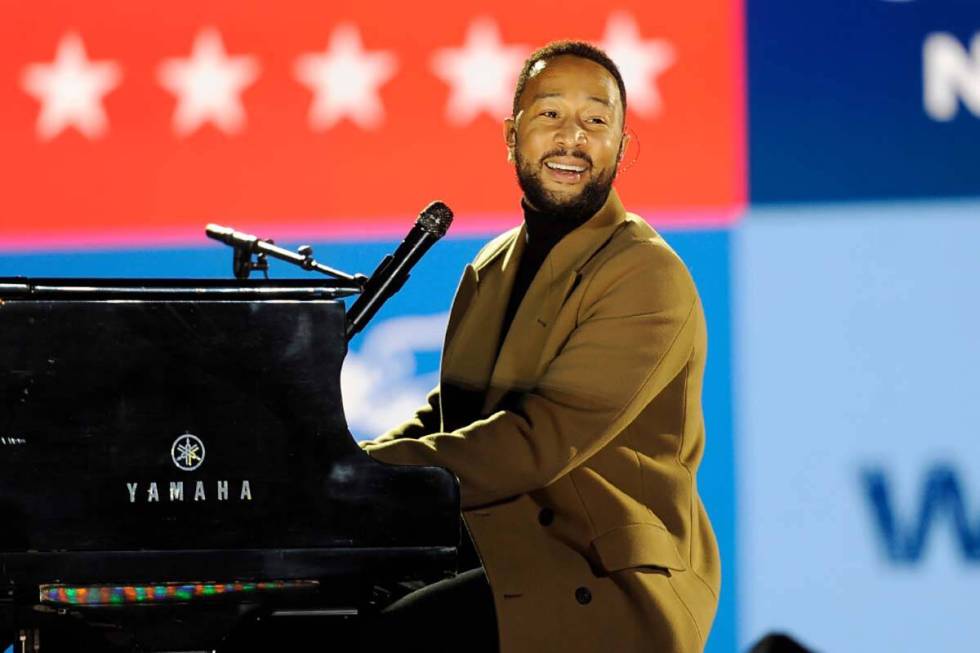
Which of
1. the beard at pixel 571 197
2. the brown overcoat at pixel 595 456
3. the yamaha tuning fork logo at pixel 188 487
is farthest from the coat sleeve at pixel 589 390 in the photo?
the yamaha tuning fork logo at pixel 188 487

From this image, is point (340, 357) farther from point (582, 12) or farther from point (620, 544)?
point (582, 12)

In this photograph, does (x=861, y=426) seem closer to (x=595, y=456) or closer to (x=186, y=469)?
(x=595, y=456)

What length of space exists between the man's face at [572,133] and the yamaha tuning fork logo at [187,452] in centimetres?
86

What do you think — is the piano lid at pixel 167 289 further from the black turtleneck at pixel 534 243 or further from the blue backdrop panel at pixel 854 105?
the blue backdrop panel at pixel 854 105

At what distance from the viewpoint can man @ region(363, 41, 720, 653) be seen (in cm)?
244

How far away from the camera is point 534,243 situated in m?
2.78

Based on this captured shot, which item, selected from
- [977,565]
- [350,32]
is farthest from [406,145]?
[977,565]

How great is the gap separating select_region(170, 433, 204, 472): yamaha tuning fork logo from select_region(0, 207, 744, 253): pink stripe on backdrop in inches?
79.9

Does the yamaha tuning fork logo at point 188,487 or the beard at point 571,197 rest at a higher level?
the beard at point 571,197

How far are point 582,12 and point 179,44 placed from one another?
43.1 inches

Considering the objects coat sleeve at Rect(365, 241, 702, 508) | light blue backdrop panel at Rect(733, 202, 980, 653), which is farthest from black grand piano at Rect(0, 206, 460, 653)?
light blue backdrop panel at Rect(733, 202, 980, 653)

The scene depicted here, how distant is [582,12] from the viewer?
4090 mm

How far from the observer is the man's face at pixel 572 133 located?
8.81 feet

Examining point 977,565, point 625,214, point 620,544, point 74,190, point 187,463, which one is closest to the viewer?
point 187,463
